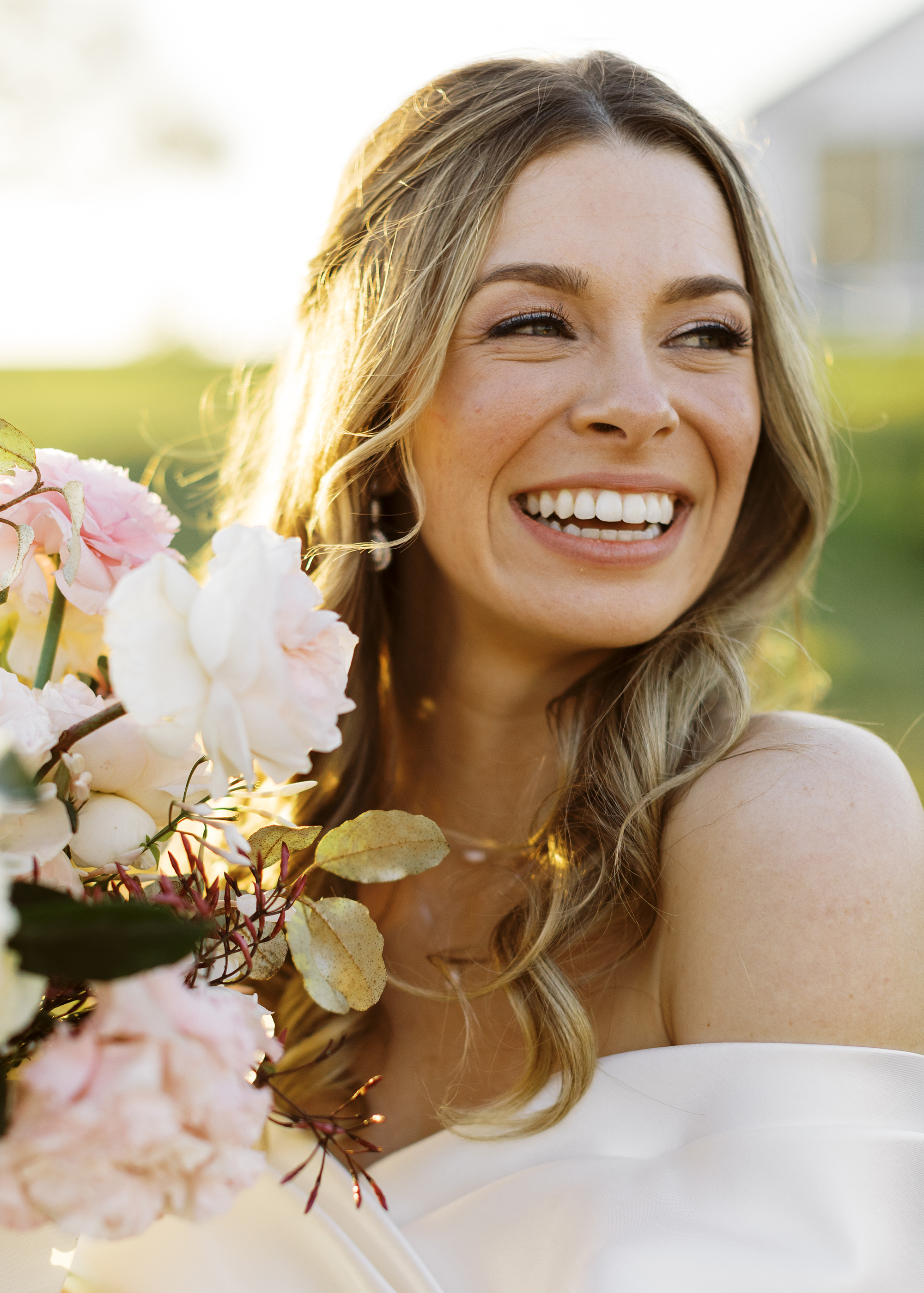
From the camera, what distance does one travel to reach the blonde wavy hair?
5.24 ft

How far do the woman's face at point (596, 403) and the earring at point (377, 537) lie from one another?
0.25 m

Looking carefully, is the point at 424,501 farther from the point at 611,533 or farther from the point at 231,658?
the point at 231,658

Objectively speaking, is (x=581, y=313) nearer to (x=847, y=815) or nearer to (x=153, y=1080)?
(x=847, y=815)

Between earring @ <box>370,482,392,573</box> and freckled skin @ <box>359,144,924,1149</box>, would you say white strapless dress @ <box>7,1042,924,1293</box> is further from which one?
earring @ <box>370,482,392,573</box>

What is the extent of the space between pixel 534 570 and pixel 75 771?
1.03 metres

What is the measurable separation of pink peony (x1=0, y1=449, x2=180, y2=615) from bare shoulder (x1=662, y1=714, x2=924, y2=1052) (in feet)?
2.72

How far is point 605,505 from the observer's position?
168cm

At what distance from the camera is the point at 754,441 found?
180 centimetres

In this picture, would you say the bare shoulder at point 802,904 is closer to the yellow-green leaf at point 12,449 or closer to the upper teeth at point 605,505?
the upper teeth at point 605,505

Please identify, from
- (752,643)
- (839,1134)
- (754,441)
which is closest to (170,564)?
(839,1134)

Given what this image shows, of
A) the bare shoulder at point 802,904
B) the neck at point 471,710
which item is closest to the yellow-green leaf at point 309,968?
the bare shoulder at point 802,904

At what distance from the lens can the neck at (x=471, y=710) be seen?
78.0 inches

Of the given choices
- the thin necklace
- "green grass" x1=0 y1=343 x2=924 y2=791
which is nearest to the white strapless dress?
the thin necklace

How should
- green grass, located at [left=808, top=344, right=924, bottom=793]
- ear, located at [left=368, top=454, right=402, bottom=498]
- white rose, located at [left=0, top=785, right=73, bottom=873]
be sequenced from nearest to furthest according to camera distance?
white rose, located at [left=0, top=785, right=73, bottom=873], ear, located at [left=368, top=454, right=402, bottom=498], green grass, located at [left=808, top=344, right=924, bottom=793]
